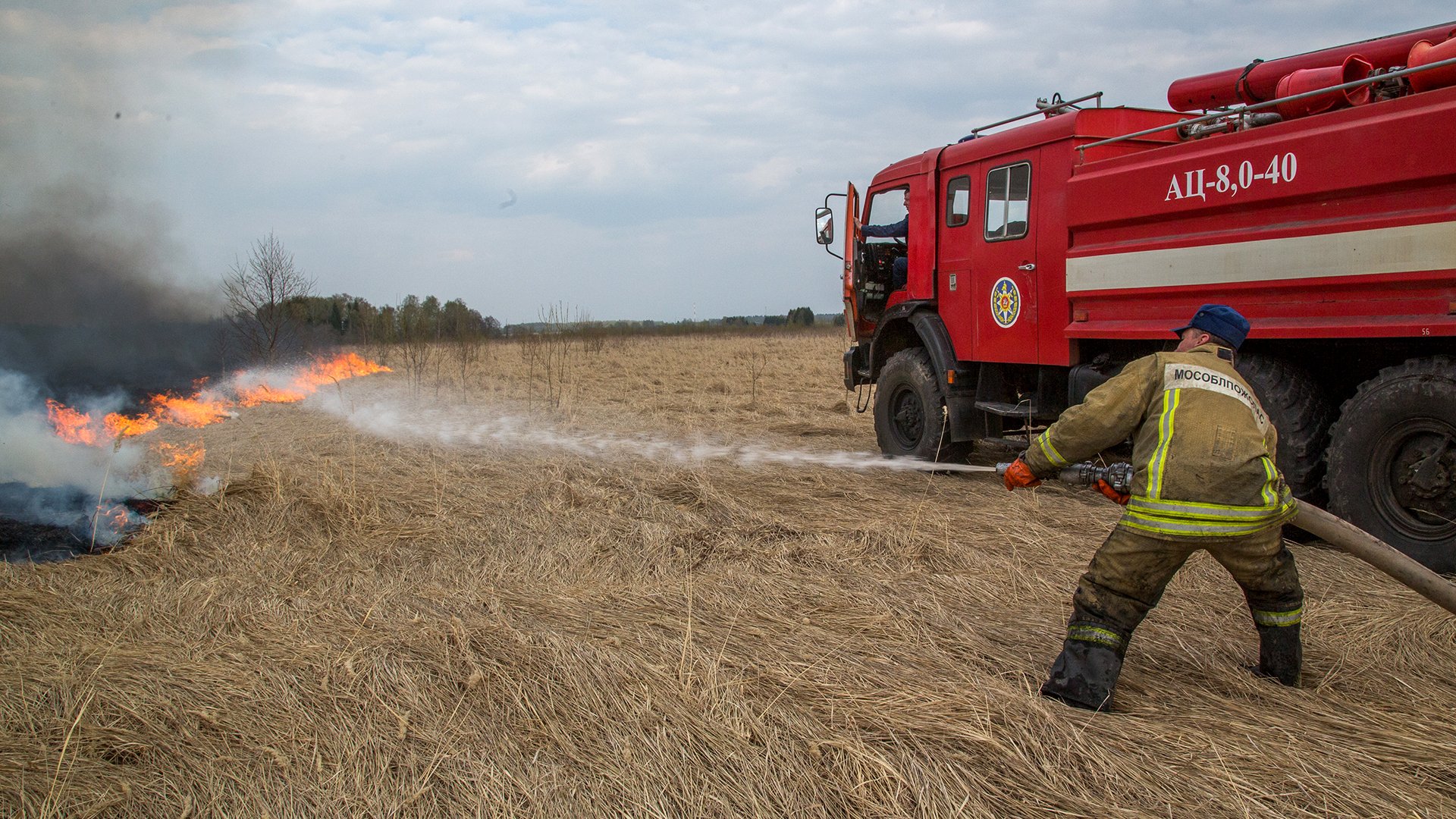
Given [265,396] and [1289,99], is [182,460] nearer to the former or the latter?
[265,396]

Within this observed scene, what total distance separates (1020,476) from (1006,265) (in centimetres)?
400

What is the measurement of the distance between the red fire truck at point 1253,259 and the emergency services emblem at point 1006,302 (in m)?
0.01

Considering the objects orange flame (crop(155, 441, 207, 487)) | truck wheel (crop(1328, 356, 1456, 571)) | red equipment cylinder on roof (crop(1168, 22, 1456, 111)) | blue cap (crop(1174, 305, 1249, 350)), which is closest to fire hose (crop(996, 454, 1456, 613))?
blue cap (crop(1174, 305, 1249, 350))

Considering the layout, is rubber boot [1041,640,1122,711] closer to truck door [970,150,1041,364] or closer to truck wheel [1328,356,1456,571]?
truck wheel [1328,356,1456,571]

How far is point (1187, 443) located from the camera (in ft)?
9.71

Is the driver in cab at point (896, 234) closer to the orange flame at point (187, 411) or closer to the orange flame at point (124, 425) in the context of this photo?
the orange flame at point (124, 425)

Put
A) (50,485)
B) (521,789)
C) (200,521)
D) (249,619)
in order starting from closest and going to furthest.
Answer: (521,789) < (249,619) < (200,521) < (50,485)

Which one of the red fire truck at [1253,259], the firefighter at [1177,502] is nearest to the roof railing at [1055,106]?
the red fire truck at [1253,259]

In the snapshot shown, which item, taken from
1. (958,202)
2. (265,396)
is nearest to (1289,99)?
(958,202)

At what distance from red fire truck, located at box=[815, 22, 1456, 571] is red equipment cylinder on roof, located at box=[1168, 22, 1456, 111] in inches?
0.6

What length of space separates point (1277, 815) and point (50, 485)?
7.28 metres

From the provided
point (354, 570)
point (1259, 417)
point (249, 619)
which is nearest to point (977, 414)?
point (1259, 417)

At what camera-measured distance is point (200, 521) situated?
562cm

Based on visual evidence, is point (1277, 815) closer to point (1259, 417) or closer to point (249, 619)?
point (1259, 417)
